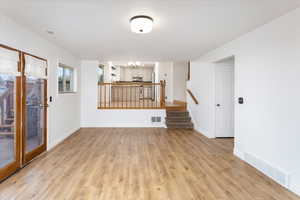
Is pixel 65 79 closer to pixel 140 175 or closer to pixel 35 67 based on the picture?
pixel 35 67

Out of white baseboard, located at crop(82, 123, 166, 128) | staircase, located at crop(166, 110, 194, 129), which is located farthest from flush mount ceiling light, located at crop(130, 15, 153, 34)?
white baseboard, located at crop(82, 123, 166, 128)

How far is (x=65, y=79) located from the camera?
500 centimetres

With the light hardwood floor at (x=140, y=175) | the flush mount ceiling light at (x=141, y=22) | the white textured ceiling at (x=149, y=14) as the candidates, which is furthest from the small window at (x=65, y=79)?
the flush mount ceiling light at (x=141, y=22)

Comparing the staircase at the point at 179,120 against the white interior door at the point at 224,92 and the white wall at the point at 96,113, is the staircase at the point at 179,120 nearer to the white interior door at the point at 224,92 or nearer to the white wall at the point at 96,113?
the white wall at the point at 96,113

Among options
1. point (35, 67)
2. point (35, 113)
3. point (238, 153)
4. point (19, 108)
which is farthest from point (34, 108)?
point (238, 153)

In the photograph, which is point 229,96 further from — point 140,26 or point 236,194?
point 140,26

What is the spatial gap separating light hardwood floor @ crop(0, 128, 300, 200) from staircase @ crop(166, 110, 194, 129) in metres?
1.88

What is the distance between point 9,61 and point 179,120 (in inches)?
201

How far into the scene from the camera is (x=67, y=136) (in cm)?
483

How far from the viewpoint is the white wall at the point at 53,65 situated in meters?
2.60

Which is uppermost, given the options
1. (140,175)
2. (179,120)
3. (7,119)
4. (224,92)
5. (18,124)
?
(224,92)

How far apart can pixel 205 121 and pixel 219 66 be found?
171cm

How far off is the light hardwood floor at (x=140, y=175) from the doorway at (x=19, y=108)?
0.82 ft

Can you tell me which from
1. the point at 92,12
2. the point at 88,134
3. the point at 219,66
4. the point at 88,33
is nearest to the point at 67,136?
the point at 88,134
